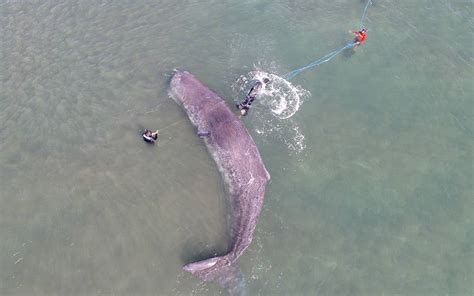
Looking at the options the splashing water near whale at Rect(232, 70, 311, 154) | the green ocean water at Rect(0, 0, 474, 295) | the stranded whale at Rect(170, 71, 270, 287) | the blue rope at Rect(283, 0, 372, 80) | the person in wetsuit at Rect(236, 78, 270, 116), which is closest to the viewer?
the stranded whale at Rect(170, 71, 270, 287)

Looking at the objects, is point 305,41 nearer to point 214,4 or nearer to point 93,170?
point 214,4

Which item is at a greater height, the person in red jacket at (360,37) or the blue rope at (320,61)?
the person in red jacket at (360,37)

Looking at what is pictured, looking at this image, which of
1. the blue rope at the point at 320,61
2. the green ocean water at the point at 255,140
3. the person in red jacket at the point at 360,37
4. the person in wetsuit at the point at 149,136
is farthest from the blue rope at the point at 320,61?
the person in wetsuit at the point at 149,136

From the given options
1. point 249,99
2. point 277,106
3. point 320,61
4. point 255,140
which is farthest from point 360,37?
point 255,140

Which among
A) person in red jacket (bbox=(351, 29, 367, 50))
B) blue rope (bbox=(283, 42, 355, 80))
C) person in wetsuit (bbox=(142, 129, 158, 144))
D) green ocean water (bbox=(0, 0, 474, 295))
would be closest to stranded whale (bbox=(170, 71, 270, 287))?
green ocean water (bbox=(0, 0, 474, 295))

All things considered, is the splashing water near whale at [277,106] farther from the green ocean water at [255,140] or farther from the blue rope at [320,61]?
the blue rope at [320,61]

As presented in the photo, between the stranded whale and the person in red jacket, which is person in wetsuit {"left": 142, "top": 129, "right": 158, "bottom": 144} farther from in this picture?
the person in red jacket

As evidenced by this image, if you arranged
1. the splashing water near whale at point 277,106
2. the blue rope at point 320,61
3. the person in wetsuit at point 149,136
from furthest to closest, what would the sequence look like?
the blue rope at point 320,61 < the splashing water near whale at point 277,106 < the person in wetsuit at point 149,136
